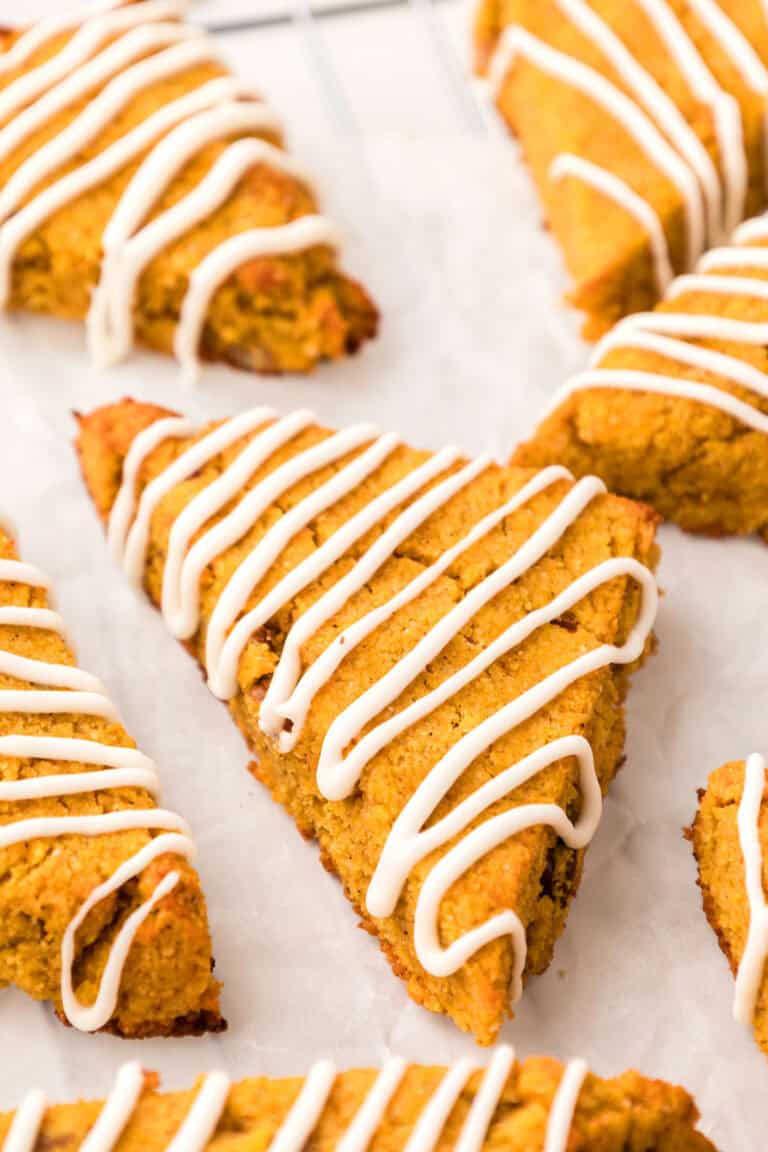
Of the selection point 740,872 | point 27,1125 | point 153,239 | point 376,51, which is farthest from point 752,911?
point 376,51

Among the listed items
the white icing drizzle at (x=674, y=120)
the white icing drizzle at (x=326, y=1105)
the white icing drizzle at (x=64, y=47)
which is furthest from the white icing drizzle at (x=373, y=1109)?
the white icing drizzle at (x=64, y=47)

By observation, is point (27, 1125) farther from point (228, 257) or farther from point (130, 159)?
point (130, 159)

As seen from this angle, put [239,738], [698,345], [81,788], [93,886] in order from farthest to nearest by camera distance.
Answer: [698,345] → [239,738] → [81,788] → [93,886]

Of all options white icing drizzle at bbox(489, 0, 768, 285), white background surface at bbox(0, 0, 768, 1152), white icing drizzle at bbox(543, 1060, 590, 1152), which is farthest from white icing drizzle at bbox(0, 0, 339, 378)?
white icing drizzle at bbox(543, 1060, 590, 1152)

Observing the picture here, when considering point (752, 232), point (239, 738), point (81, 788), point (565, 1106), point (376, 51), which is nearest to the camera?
point (565, 1106)

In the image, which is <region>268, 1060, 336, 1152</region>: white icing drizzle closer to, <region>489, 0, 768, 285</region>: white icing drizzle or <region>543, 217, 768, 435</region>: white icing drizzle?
<region>543, 217, 768, 435</region>: white icing drizzle

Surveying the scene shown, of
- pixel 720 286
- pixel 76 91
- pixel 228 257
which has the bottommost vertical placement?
pixel 720 286
